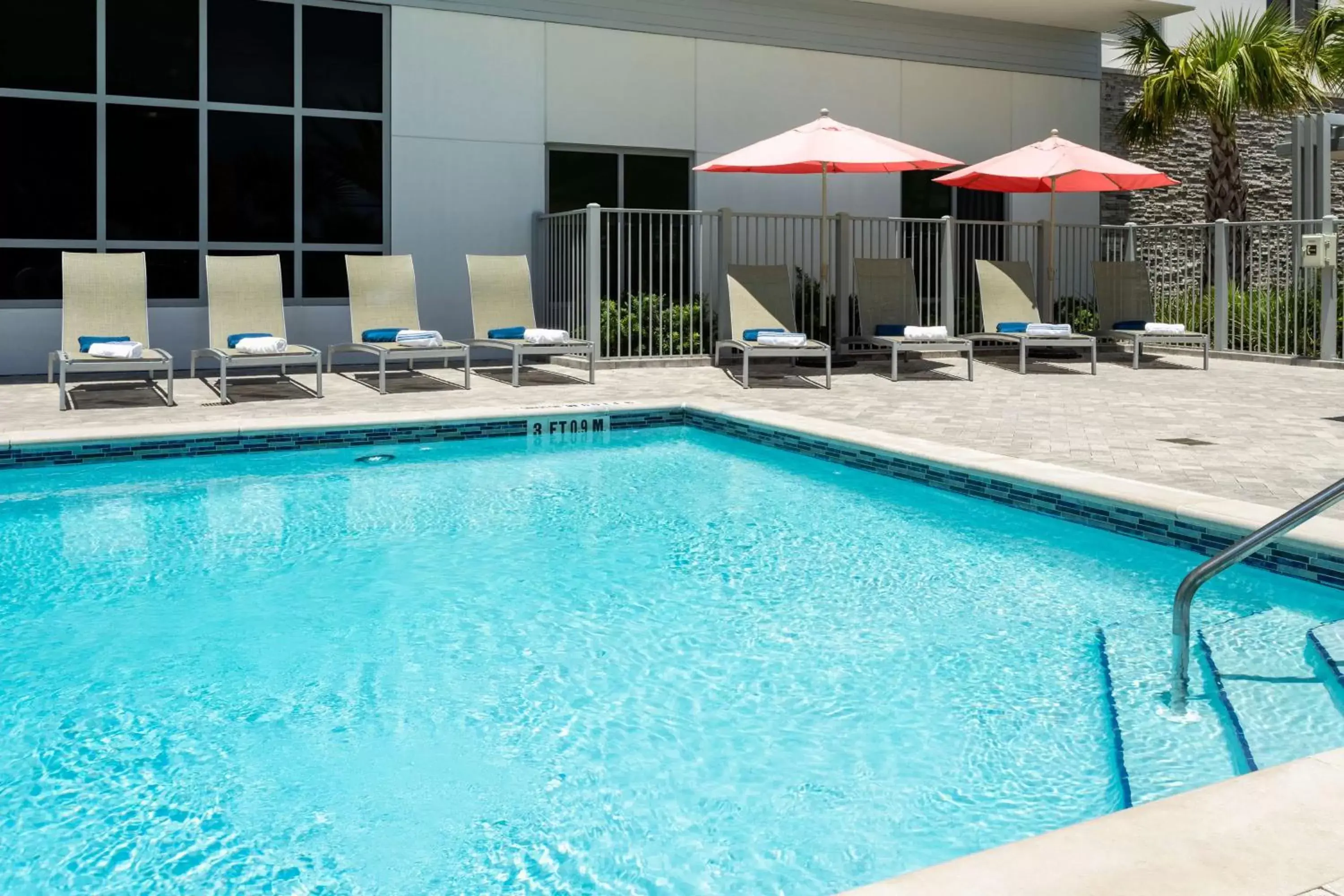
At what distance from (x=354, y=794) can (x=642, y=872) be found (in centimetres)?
79

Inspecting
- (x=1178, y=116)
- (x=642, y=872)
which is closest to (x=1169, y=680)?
(x=642, y=872)

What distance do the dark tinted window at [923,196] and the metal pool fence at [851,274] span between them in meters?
0.22

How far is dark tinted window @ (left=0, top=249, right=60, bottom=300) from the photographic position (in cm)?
1075

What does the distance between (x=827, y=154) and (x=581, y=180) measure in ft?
11.0

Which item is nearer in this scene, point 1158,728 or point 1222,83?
point 1158,728

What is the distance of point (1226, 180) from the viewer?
50.5 ft

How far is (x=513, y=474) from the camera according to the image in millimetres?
7293

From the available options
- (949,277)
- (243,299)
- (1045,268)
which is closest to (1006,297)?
(949,277)

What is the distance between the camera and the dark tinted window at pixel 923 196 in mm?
15305

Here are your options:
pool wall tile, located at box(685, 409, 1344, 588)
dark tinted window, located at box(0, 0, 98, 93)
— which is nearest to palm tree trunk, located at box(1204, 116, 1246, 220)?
pool wall tile, located at box(685, 409, 1344, 588)

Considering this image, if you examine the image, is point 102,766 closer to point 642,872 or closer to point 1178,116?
point 642,872

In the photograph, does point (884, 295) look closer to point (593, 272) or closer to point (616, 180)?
point (593, 272)

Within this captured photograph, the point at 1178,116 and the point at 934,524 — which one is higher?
the point at 1178,116

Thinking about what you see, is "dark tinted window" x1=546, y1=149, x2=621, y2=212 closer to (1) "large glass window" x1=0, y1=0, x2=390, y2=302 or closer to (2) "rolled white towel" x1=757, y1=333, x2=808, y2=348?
(1) "large glass window" x1=0, y1=0, x2=390, y2=302
